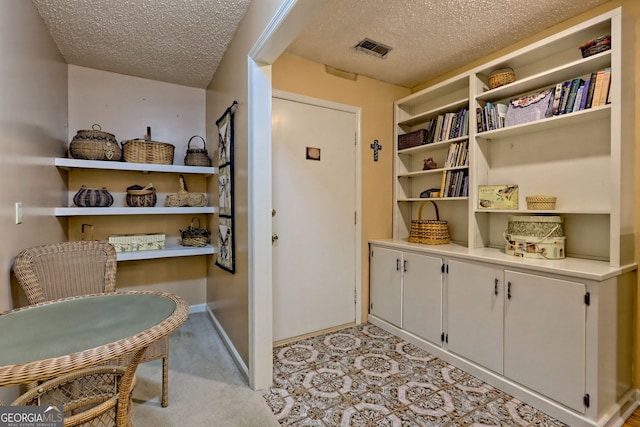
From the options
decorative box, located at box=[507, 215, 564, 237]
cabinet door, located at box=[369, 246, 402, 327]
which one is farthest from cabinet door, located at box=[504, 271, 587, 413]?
cabinet door, located at box=[369, 246, 402, 327]

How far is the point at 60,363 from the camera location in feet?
2.80

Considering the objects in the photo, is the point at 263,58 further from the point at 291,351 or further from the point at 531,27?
the point at 291,351

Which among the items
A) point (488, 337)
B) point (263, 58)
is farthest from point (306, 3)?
point (488, 337)

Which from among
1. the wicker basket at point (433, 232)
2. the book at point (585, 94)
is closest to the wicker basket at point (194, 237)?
the wicker basket at point (433, 232)

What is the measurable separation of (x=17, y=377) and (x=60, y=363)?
0.28 feet

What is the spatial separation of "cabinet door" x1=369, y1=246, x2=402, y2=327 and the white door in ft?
0.70

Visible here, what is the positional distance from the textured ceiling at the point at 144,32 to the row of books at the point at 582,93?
7.08ft

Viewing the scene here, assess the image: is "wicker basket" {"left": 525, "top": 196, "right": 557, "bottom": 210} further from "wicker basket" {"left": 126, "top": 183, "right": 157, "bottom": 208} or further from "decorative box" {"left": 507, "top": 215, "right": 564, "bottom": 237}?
"wicker basket" {"left": 126, "top": 183, "right": 157, "bottom": 208}

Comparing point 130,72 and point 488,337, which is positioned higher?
point 130,72

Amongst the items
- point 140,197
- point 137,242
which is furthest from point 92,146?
point 137,242

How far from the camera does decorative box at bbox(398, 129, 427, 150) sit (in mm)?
2961

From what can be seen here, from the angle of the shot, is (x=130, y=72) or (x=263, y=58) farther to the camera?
(x=130, y=72)

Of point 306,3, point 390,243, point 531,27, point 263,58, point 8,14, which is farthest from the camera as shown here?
point 390,243

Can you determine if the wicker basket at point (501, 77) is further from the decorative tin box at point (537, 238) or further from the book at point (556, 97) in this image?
the decorative tin box at point (537, 238)
